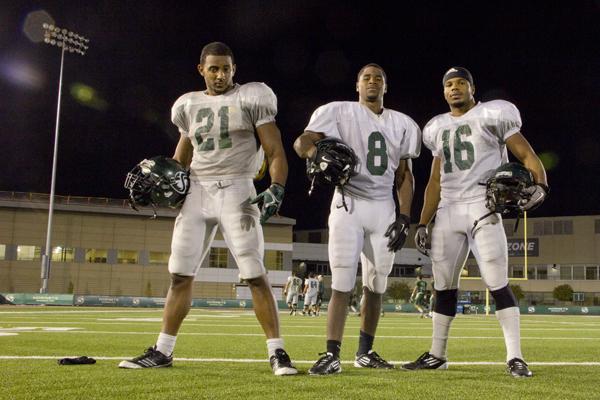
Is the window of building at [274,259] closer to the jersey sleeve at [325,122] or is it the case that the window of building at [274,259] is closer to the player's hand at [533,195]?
the jersey sleeve at [325,122]

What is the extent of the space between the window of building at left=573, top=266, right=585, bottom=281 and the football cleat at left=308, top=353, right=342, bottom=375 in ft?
220

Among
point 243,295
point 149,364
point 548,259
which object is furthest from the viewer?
point 548,259

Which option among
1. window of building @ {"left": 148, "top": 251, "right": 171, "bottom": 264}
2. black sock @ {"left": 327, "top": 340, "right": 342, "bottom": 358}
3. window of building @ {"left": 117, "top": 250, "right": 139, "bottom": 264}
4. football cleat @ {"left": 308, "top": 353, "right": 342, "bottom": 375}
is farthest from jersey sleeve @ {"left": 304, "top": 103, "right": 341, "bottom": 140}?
window of building @ {"left": 117, "top": 250, "right": 139, "bottom": 264}

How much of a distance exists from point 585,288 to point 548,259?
466 centimetres

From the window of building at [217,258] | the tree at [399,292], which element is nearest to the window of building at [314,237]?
the tree at [399,292]

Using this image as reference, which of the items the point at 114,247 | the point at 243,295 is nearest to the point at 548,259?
the point at 243,295

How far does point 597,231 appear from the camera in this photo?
2463 inches

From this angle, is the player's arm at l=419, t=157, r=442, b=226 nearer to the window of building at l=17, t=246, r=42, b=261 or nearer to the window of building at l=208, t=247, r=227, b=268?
the window of building at l=208, t=247, r=227, b=268

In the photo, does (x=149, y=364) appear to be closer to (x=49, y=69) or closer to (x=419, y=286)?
(x=419, y=286)

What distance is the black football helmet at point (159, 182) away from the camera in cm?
442

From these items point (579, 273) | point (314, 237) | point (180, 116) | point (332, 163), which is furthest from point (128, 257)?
point (332, 163)

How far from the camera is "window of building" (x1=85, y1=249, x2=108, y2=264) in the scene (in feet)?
159

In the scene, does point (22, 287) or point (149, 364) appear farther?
point (22, 287)

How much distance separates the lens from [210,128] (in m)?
4.52
